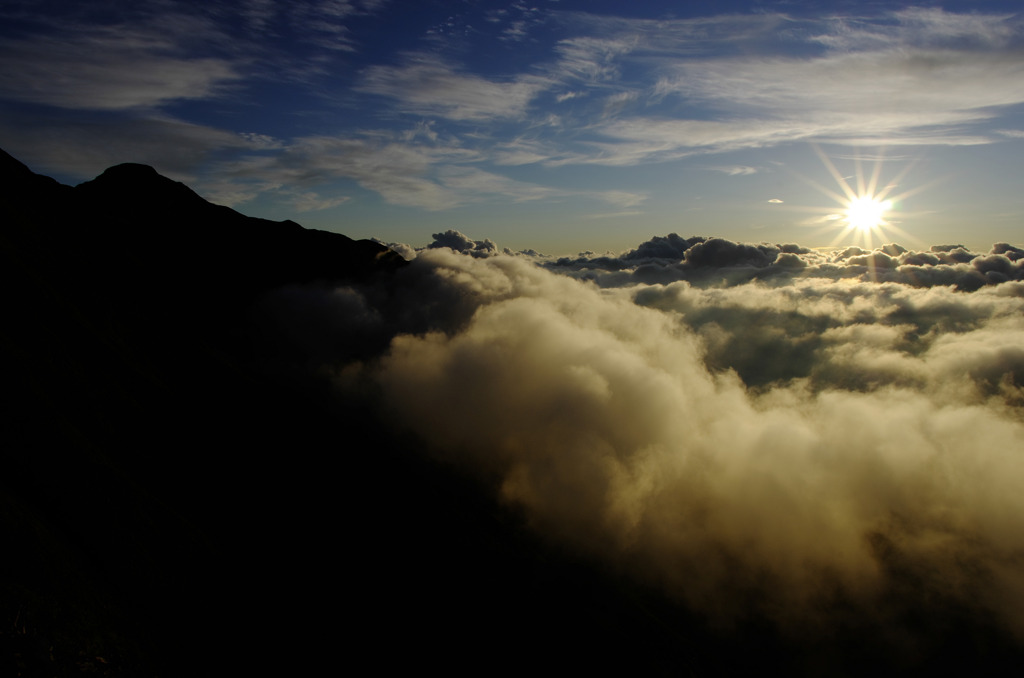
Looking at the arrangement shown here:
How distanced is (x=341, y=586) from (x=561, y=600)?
46185 mm

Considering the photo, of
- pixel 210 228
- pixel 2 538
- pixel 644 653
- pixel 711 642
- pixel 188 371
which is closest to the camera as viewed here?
pixel 2 538

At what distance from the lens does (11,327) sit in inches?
2329

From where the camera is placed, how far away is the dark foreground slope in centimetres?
4438

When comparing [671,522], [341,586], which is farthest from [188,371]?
[671,522]

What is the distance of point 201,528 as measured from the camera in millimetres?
61812

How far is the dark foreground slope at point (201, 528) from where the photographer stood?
44375 millimetres

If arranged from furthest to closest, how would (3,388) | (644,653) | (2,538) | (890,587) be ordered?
(890,587) < (644,653) < (3,388) < (2,538)

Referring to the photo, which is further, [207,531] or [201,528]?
[207,531]

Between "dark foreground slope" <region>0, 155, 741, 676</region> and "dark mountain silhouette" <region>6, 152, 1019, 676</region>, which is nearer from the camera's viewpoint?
"dark foreground slope" <region>0, 155, 741, 676</region>

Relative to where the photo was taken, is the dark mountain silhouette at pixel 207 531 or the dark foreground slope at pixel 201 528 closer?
the dark foreground slope at pixel 201 528

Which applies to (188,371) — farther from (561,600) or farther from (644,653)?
(644,653)

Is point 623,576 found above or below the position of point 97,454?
below

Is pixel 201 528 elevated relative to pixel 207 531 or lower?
elevated

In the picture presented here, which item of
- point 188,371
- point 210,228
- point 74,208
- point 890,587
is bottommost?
point 890,587
